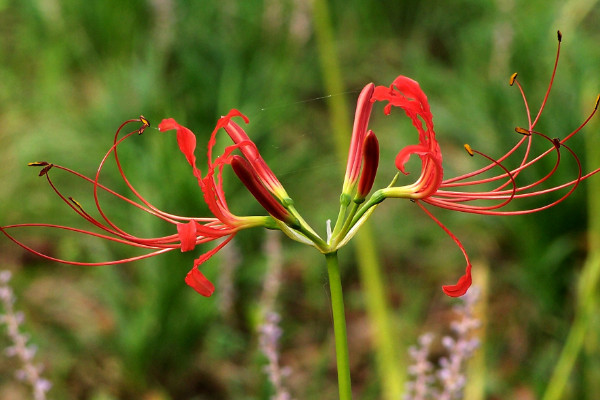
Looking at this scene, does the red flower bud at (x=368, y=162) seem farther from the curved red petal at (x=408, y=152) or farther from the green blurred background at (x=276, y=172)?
the green blurred background at (x=276, y=172)

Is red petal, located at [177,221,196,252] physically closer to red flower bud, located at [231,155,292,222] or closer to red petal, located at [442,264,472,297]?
red flower bud, located at [231,155,292,222]

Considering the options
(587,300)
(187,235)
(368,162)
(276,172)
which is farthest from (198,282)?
(276,172)

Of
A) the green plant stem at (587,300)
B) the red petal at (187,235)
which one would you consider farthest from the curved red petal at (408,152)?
the green plant stem at (587,300)

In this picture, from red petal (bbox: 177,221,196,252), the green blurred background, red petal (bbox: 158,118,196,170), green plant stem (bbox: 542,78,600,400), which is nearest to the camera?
red petal (bbox: 177,221,196,252)

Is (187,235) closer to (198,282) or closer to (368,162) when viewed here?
(198,282)

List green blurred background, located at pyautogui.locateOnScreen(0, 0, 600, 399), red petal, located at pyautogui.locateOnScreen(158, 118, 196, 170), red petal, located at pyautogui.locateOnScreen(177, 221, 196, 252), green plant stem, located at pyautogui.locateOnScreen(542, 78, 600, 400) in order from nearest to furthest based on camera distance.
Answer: red petal, located at pyautogui.locateOnScreen(177, 221, 196, 252)
red petal, located at pyautogui.locateOnScreen(158, 118, 196, 170)
green plant stem, located at pyautogui.locateOnScreen(542, 78, 600, 400)
green blurred background, located at pyautogui.locateOnScreen(0, 0, 600, 399)

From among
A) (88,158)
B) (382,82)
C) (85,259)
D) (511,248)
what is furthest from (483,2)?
(85,259)

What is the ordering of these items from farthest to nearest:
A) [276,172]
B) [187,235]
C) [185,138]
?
[276,172] → [185,138] → [187,235]

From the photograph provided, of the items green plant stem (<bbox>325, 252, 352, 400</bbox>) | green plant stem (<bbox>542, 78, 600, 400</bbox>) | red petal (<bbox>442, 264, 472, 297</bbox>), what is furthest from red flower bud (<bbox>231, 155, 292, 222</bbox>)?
green plant stem (<bbox>542, 78, 600, 400</bbox>)

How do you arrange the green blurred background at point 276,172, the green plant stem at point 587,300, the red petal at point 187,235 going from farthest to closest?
the green blurred background at point 276,172
the green plant stem at point 587,300
the red petal at point 187,235

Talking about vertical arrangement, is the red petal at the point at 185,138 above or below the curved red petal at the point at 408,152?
below
